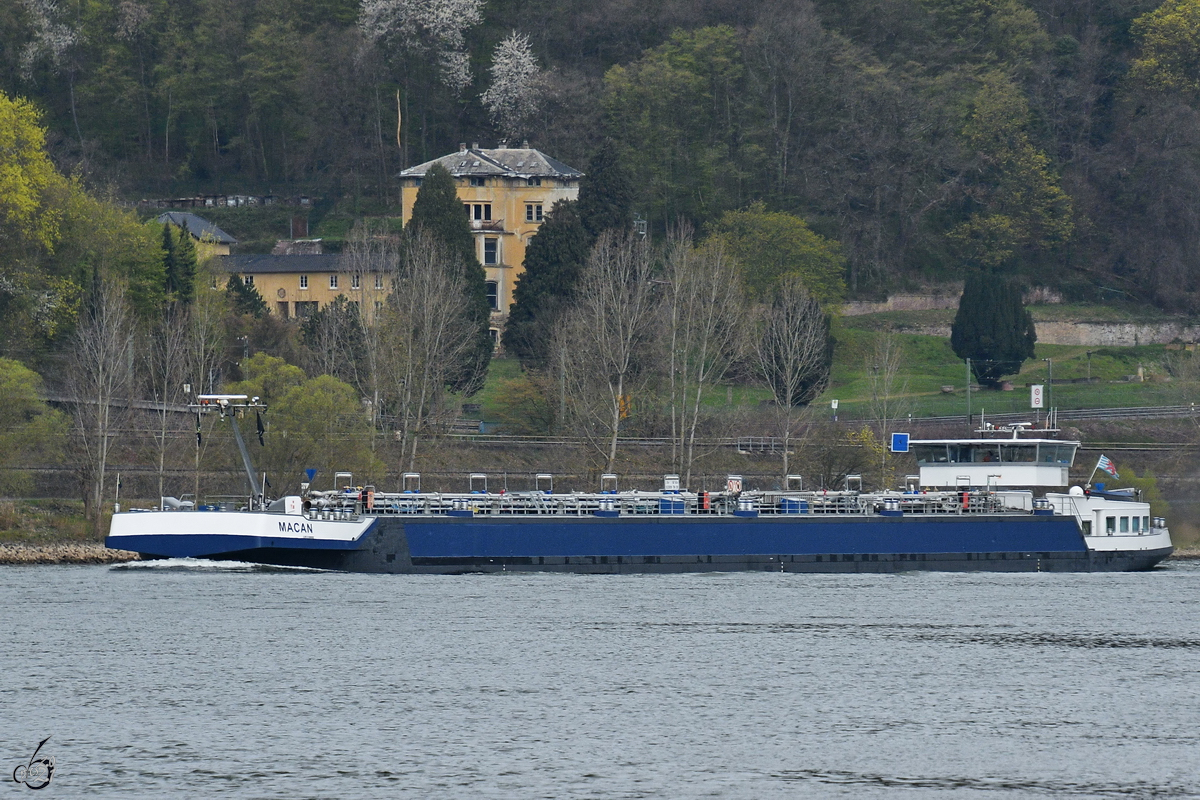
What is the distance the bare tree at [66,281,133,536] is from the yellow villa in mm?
38989

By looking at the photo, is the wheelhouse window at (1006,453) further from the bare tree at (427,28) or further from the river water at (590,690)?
the bare tree at (427,28)

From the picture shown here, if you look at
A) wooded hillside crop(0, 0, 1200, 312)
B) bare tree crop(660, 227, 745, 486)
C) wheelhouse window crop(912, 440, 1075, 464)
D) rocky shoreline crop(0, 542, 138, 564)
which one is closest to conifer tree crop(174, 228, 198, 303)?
bare tree crop(660, 227, 745, 486)

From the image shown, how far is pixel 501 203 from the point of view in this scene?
132m

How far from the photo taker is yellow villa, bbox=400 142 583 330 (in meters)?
131

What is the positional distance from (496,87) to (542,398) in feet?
169

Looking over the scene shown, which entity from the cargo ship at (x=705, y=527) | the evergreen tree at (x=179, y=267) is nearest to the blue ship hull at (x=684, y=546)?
the cargo ship at (x=705, y=527)

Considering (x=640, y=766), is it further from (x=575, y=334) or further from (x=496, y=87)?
(x=496, y=87)

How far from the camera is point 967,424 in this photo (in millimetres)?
102250

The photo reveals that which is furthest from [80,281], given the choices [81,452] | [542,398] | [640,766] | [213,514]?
[640,766]

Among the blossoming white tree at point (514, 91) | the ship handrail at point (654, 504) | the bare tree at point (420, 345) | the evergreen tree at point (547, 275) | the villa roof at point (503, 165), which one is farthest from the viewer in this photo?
the blossoming white tree at point (514, 91)

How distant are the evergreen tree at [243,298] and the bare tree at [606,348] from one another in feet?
80.9

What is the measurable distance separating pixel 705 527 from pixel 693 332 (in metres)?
25.9

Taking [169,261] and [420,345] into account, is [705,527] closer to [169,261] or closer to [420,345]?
[420,345]

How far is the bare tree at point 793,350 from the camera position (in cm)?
9812
